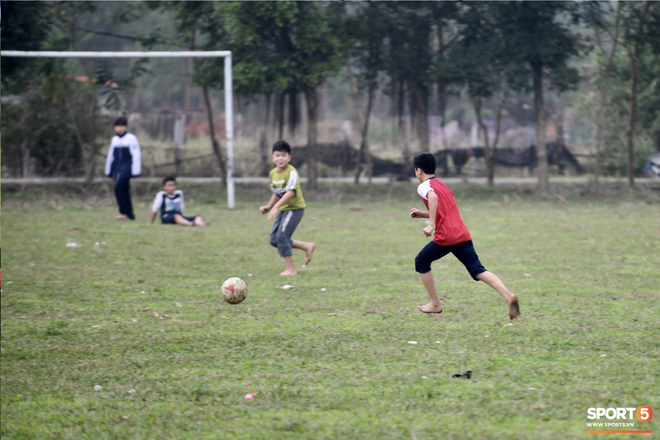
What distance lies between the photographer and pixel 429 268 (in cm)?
529

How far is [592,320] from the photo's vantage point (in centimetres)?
500

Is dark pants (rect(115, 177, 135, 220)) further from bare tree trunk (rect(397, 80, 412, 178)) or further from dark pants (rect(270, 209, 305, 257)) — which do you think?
bare tree trunk (rect(397, 80, 412, 178))

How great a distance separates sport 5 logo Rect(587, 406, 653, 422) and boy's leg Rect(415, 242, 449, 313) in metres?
2.08

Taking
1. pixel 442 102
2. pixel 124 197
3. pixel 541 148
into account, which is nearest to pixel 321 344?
pixel 124 197

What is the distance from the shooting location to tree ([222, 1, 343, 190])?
16.5 metres

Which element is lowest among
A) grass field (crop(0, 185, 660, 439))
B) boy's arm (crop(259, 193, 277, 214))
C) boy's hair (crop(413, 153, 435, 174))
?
grass field (crop(0, 185, 660, 439))

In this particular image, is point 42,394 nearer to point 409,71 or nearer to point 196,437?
point 196,437

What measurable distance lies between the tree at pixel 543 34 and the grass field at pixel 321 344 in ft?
30.6

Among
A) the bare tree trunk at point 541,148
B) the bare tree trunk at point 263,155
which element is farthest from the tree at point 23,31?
the bare tree trunk at point 541,148

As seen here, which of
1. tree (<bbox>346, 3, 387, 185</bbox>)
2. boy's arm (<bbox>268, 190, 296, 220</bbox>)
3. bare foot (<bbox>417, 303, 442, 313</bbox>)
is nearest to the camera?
bare foot (<bbox>417, 303, 442, 313</bbox>)

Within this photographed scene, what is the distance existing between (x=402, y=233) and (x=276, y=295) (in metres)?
5.27

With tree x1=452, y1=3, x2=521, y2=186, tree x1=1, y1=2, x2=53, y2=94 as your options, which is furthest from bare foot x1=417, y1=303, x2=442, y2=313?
tree x1=1, y1=2, x2=53, y2=94

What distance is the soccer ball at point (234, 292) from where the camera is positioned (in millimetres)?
5562

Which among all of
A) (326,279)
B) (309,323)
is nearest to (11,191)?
(326,279)
